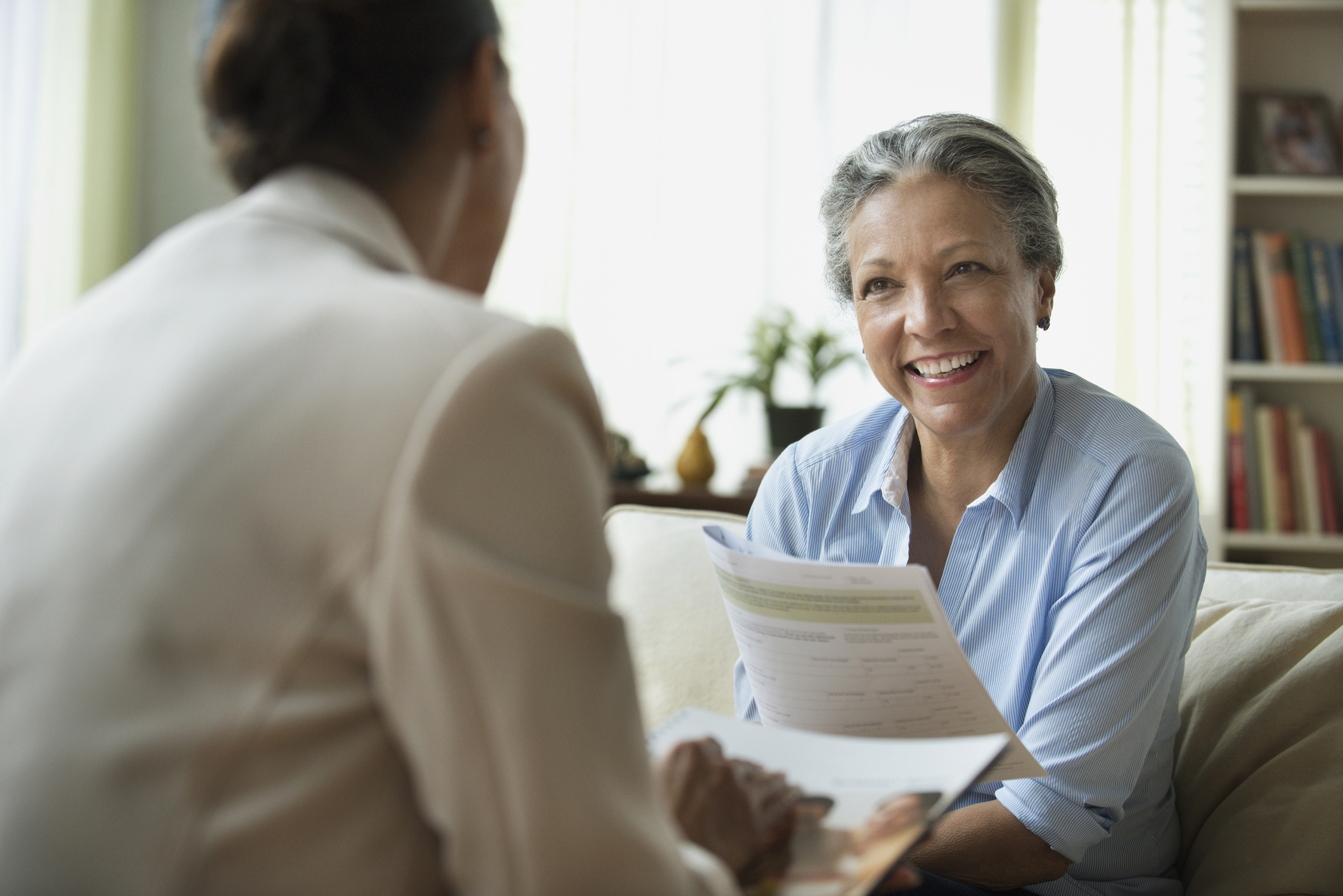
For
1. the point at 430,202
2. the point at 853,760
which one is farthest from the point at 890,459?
the point at 430,202

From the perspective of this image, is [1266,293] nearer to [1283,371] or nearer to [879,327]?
[1283,371]

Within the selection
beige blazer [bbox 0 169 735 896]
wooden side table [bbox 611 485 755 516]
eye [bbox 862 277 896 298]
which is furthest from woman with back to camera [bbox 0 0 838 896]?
wooden side table [bbox 611 485 755 516]

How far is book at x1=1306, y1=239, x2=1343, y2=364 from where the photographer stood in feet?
9.31

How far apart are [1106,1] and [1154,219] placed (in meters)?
0.66

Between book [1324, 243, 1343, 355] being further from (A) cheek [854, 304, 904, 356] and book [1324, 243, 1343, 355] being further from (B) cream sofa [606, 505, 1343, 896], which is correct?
(A) cheek [854, 304, 904, 356]

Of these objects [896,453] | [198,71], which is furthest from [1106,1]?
[198,71]

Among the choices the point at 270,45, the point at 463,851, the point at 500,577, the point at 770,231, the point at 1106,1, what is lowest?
the point at 463,851

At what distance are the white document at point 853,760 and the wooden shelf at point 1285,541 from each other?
8.26 feet

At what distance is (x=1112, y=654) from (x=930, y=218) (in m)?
0.56

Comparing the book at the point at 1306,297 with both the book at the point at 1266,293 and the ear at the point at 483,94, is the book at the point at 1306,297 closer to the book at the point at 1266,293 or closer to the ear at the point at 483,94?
the book at the point at 1266,293

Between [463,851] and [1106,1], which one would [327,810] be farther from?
[1106,1]

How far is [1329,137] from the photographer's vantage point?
9.59 ft

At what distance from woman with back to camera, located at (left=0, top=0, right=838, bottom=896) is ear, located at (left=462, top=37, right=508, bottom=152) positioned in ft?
0.54

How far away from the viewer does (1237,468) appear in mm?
2920
